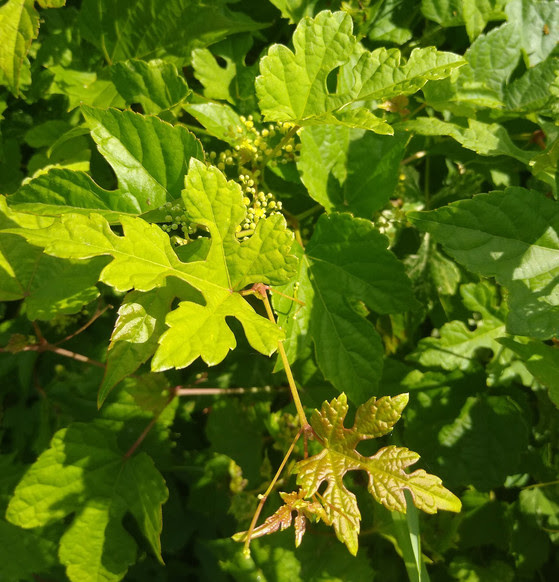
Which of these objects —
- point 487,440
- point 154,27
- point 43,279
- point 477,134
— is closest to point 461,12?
point 477,134

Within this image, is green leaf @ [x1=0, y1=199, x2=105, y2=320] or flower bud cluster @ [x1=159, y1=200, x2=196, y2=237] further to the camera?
green leaf @ [x1=0, y1=199, x2=105, y2=320]

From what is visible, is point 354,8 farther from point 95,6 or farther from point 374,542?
point 374,542

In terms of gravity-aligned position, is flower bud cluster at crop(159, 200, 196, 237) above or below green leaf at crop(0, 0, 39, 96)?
below

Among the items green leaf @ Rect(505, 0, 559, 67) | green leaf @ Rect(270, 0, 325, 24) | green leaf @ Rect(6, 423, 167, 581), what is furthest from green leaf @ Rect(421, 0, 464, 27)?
green leaf @ Rect(6, 423, 167, 581)

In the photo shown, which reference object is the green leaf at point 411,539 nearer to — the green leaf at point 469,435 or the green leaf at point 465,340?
the green leaf at point 469,435

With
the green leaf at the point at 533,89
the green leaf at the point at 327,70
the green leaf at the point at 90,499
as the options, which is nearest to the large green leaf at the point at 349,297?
the green leaf at the point at 327,70

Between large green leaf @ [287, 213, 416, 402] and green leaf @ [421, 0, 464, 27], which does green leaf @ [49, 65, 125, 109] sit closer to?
large green leaf @ [287, 213, 416, 402]

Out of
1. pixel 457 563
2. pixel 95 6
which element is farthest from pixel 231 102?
pixel 457 563
